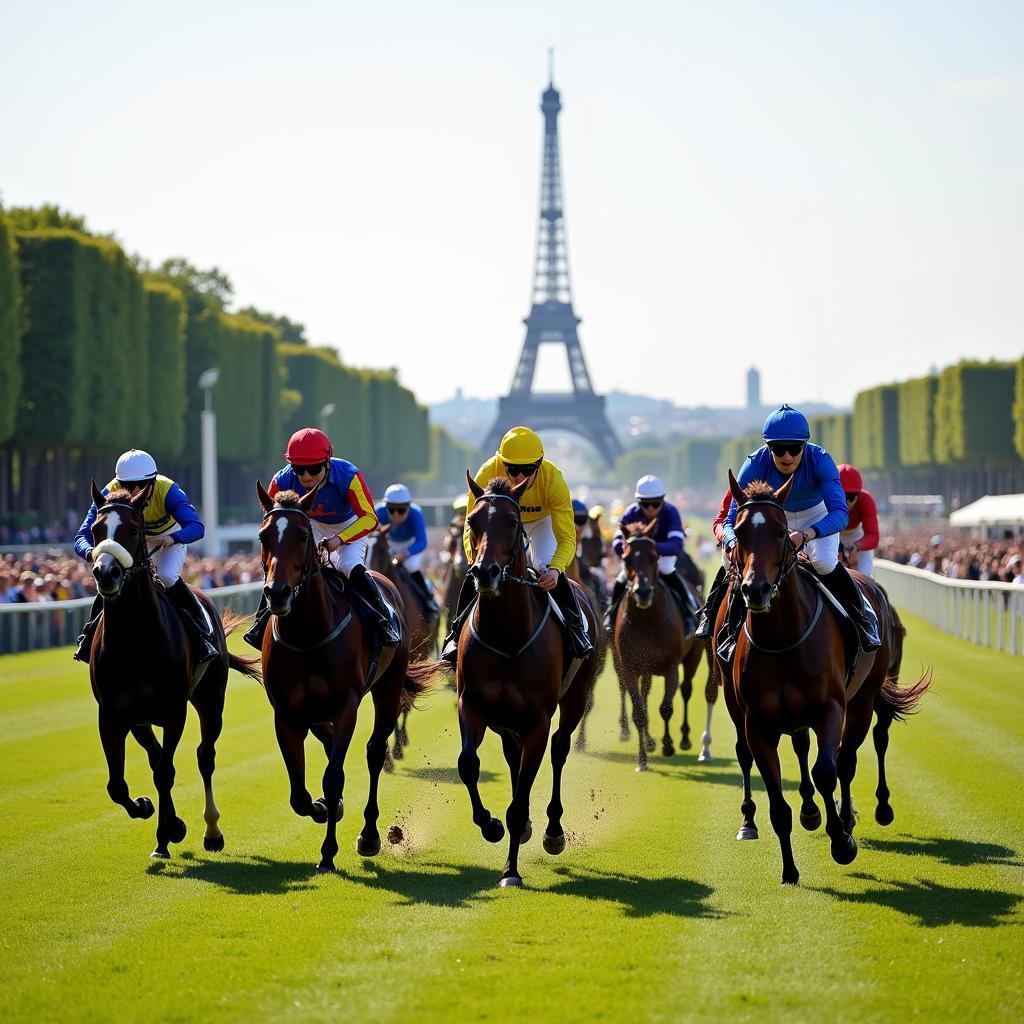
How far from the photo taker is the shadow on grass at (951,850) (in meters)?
9.40

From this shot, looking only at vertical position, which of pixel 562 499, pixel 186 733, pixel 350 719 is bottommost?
pixel 186 733

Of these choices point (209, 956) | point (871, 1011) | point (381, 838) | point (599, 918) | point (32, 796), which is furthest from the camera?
point (32, 796)

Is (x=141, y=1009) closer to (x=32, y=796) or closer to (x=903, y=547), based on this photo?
(x=32, y=796)

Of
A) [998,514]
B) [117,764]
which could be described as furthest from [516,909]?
[998,514]

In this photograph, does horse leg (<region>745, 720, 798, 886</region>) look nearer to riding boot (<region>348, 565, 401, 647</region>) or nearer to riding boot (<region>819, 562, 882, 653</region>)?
riding boot (<region>819, 562, 882, 653</region>)

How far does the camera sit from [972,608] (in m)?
28.8

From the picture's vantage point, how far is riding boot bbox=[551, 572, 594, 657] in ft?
32.2

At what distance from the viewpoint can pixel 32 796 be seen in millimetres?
12188

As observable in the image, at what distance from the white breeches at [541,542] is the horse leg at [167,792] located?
2221 mm

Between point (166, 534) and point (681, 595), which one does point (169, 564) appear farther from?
point (681, 595)

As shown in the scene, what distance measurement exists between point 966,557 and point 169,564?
87.6 ft

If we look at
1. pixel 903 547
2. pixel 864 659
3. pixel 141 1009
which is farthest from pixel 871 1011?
pixel 903 547

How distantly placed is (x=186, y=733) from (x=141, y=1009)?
35.5 ft

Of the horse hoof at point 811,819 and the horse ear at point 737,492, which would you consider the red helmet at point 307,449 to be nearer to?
the horse ear at point 737,492
